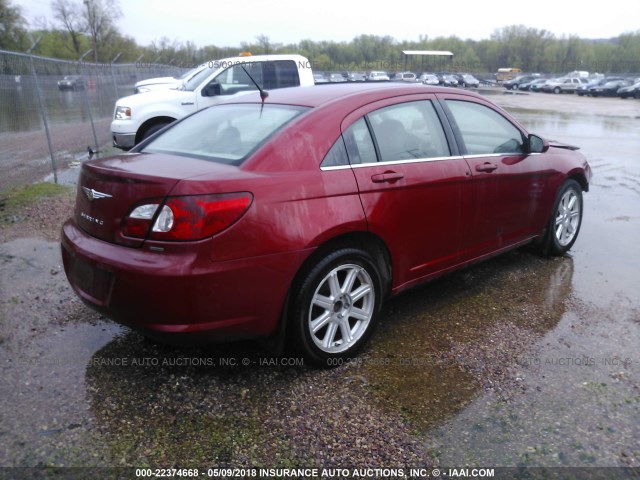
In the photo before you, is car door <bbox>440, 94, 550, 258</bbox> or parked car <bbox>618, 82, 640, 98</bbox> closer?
car door <bbox>440, 94, 550, 258</bbox>

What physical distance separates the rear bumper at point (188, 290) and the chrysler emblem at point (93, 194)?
23cm

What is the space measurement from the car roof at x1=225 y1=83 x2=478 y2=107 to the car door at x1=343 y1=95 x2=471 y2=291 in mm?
78

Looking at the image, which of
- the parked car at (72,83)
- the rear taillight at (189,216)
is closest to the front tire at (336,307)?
the rear taillight at (189,216)

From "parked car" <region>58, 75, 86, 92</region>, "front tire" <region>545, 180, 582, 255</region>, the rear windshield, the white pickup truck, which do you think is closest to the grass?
the white pickup truck

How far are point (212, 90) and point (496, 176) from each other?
6692 mm

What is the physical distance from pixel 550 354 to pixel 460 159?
1.45m

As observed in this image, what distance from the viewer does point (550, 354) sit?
137 inches

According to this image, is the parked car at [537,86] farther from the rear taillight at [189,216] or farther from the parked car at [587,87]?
the rear taillight at [189,216]

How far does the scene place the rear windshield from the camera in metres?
3.25

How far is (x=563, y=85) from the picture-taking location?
54.2 m

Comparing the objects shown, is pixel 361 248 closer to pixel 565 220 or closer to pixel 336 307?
pixel 336 307

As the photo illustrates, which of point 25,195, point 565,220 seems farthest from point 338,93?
point 25,195

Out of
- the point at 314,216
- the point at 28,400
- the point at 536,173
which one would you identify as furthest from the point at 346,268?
the point at 536,173

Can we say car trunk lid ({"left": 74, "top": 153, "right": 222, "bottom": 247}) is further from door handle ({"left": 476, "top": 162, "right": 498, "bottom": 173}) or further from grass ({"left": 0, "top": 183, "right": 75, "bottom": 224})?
grass ({"left": 0, "top": 183, "right": 75, "bottom": 224})
